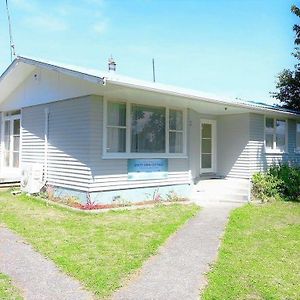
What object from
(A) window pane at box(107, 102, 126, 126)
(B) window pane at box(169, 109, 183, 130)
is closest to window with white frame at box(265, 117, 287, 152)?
(B) window pane at box(169, 109, 183, 130)

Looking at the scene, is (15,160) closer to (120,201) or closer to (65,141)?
(65,141)

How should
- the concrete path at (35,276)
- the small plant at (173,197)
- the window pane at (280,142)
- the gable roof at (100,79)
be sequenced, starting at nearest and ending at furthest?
1. the concrete path at (35,276)
2. the gable roof at (100,79)
3. the small plant at (173,197)
4. the window pane at (280,142)

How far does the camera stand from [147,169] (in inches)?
459

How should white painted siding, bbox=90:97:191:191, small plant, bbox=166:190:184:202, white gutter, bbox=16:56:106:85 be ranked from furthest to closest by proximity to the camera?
small plant, bbox=166:190:184:202
white painted siding, bbox=90:97:191:191
white gutter, bbox=16:56:106:85

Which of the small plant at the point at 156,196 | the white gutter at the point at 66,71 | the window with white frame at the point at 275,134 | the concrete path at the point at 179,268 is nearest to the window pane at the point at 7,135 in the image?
the white gutter at the point at 66,71

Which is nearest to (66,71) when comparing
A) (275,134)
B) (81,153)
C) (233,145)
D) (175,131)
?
(81,153)

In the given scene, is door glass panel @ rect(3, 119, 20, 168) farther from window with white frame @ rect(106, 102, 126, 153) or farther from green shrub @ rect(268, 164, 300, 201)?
green shrub @ rect(268, 164, 300, 201)

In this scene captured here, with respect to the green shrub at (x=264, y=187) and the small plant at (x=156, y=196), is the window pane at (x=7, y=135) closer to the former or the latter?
the small plant at (x=156, y=196)

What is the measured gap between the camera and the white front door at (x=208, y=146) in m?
14.8

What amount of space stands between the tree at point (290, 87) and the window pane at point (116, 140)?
1259cm

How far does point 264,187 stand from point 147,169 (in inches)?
175

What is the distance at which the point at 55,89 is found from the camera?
1205cm

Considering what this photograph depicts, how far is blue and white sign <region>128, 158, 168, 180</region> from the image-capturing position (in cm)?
1130

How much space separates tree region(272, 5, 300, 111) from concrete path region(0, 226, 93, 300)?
17.5 m
